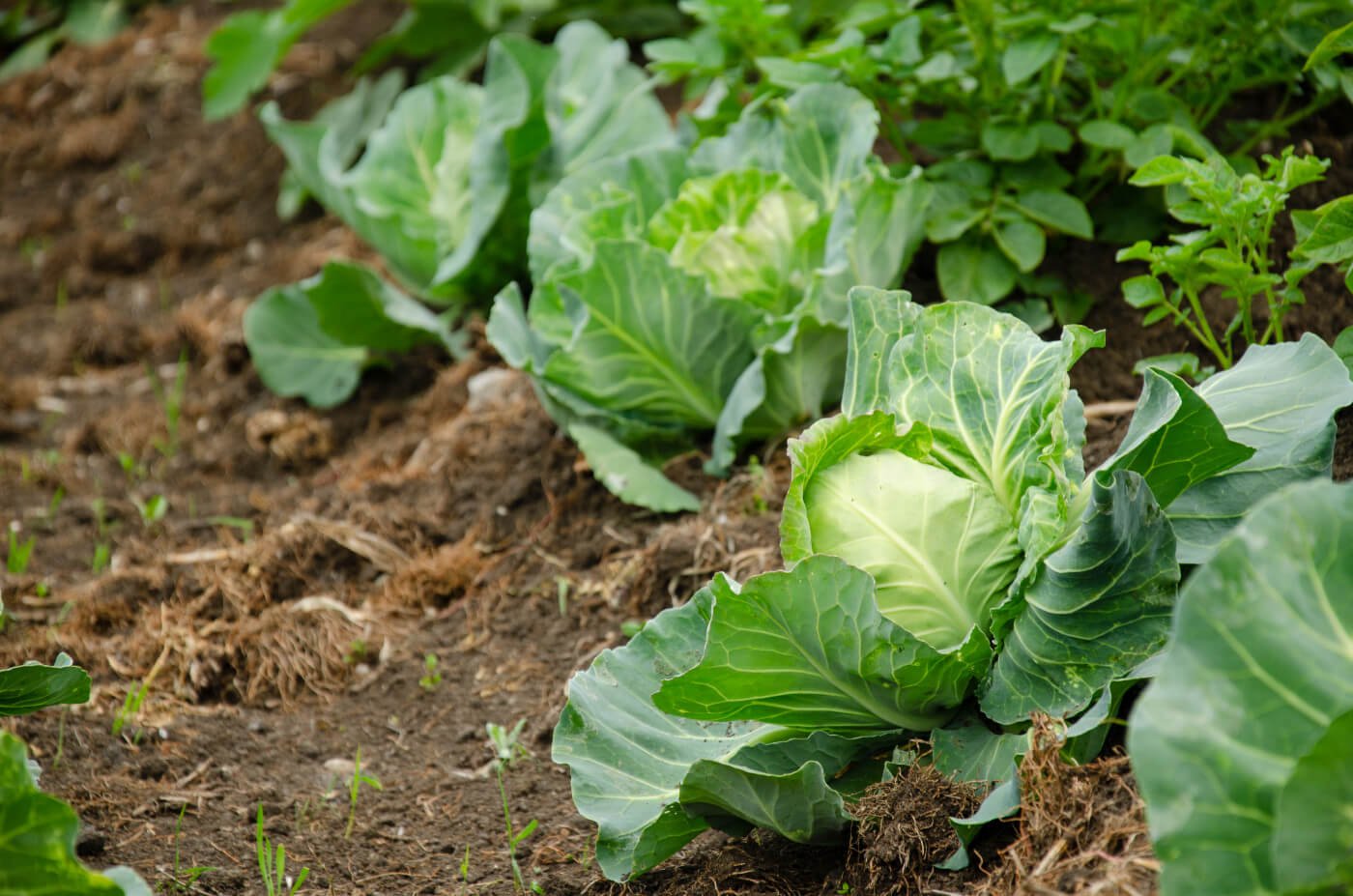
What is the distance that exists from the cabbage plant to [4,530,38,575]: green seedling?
199 cm

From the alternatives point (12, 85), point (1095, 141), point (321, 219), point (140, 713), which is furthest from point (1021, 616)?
point (12, 85)

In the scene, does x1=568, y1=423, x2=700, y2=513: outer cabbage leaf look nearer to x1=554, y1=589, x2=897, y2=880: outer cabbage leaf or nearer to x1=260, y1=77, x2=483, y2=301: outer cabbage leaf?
x1=554, y1=589, x2=897, y2=880: outer cabbage leaf

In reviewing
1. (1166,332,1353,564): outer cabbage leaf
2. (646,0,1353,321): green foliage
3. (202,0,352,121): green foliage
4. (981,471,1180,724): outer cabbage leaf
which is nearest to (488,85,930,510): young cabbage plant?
(646,0,1353,321): green foliage

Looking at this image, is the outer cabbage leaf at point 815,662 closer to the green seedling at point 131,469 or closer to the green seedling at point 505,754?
the green seedling at point 505,754

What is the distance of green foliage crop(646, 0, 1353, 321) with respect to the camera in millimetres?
2748

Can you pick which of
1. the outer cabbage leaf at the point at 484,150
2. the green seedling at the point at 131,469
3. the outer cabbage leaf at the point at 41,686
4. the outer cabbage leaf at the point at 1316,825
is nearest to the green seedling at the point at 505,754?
the outer cabbage leaf at the point at 41,686

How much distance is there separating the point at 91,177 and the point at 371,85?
1.41m

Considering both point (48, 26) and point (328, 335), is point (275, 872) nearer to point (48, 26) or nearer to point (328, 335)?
point (328, 335)

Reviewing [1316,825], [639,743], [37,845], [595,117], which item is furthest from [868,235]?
[37,845]

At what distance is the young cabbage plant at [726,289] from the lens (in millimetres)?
2896

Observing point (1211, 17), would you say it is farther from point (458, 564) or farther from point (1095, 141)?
point (458, 564)

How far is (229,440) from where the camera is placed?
4.06 meters

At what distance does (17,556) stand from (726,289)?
6.66ft

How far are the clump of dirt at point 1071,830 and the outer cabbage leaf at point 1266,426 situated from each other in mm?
432
